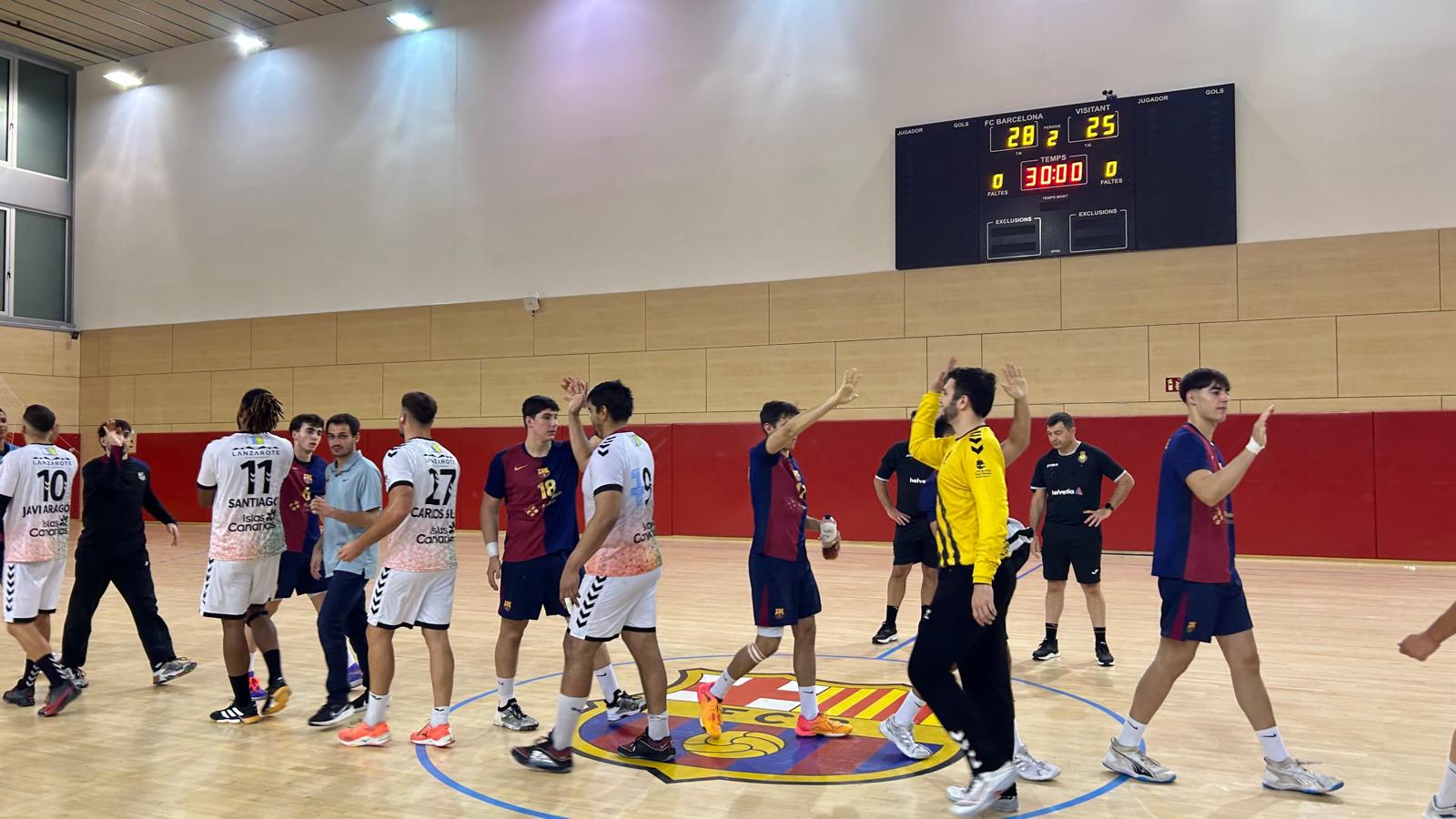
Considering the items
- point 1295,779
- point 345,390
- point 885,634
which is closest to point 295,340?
point 345,390

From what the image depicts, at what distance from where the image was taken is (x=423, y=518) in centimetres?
523

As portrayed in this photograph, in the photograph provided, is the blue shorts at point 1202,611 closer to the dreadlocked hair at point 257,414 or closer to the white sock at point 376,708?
the white sock at point 376,708

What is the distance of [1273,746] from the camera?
176 inches

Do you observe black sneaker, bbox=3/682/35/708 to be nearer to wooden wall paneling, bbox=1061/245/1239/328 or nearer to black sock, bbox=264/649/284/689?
black sock, bbox=264/649/284/689

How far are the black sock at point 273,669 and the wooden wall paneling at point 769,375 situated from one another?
10.2 metres

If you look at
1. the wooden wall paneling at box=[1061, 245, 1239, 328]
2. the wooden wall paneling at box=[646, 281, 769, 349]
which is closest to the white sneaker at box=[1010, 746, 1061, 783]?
the wooden wall paneling at box=[1061, 245, 1239, 328]

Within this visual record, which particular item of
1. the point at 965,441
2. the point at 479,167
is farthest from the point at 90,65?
the point at 965,441

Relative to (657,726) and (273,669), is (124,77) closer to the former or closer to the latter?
(273,669)

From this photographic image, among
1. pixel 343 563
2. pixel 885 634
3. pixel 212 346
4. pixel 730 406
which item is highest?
pixel 212 346

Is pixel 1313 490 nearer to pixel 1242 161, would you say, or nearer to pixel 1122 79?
pixel 1242 161

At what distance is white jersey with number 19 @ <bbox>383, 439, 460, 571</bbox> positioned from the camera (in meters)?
5.16

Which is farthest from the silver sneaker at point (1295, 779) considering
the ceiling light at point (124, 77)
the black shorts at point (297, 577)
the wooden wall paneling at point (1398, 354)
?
the ceiling light at point (124, 77)

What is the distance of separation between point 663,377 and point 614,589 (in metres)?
11.8

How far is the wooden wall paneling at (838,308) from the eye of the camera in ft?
49.3
